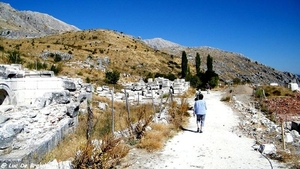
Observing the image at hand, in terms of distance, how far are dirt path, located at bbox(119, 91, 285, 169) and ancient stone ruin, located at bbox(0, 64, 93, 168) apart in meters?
2.51

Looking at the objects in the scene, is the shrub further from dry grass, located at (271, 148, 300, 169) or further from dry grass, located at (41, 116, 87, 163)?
dry grass, located at (271, 148, 300, 169)

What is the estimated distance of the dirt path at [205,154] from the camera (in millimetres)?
7383

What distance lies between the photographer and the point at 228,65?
10138cm

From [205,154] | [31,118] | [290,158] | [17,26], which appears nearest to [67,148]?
[31,118]

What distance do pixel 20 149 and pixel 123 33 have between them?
91332 millimetres

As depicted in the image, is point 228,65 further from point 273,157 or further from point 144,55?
point 273,157

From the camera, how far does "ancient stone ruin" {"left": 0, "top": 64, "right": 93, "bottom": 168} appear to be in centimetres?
648

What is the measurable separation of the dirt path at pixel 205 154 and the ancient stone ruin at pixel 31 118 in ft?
8.22

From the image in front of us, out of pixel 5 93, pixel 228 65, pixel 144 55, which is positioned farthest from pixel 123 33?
pixel 5 93

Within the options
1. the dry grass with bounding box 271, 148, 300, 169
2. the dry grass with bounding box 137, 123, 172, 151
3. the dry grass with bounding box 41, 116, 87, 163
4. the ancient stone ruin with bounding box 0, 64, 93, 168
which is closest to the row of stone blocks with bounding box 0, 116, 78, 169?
the ancient stone ruin with bounding box 0, 64, 93, 168

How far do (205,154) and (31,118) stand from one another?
552cm

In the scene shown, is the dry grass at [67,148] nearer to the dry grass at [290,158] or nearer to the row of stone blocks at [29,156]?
the row of stone blocks at [29,156]

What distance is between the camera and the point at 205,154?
27.9 feet

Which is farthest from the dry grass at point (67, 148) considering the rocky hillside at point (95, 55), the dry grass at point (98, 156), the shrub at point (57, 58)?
the shrub at point (57, 58)
